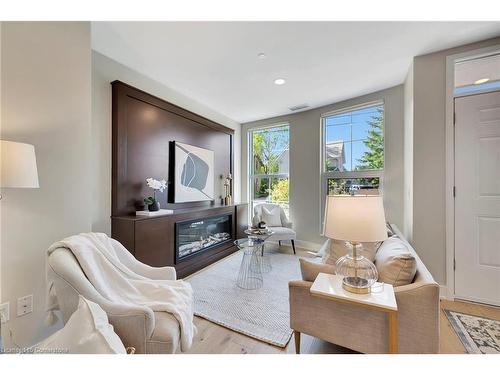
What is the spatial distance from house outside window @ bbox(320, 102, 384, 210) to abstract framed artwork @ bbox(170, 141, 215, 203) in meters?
2.11

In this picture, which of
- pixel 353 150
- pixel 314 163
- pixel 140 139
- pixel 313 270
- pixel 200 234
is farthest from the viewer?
pixel 314 163

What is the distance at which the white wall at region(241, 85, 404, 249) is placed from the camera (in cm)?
330

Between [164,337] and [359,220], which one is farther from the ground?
[359,220]

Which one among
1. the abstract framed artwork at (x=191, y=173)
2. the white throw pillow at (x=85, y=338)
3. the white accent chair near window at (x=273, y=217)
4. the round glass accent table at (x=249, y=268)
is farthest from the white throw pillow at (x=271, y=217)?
the white throw pillow at (x=85, y=338)

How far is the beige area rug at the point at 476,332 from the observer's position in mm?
1617

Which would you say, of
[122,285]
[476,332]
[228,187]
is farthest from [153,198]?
[476,332]

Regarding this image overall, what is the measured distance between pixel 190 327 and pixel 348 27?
2.75 m

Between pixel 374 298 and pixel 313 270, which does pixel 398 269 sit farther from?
pixel 313 270

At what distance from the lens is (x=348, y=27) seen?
196 centimetres

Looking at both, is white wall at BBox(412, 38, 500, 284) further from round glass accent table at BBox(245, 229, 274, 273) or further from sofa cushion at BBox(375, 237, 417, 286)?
round glass accent table at BBox(245, 229, 274, 273)

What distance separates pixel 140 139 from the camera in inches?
107

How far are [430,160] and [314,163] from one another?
187 centimetres


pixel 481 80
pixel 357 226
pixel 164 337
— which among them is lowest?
pixel 164 337

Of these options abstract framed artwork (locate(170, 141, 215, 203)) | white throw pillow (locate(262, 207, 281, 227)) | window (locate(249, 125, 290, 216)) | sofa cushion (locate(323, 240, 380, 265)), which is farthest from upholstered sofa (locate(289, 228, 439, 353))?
window (locate(249, 125, 290, 216))
